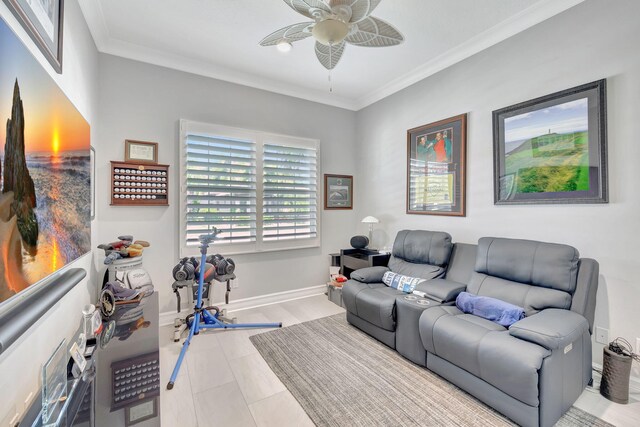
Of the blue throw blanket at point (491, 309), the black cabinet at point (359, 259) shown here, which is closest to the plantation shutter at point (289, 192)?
the black cabinet at point (359, 259)

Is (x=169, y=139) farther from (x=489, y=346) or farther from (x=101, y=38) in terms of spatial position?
(x=489, y=346)

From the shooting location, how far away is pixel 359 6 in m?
1.77

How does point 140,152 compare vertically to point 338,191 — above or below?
above

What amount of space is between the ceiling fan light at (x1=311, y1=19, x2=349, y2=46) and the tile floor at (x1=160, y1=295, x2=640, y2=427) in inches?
97.4

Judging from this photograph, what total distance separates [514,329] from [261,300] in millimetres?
2853

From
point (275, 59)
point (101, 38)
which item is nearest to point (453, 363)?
point (275, 59)

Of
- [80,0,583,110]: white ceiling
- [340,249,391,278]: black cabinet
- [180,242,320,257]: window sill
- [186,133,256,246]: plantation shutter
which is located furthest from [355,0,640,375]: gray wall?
[186,133,256,246]: plantation shutter

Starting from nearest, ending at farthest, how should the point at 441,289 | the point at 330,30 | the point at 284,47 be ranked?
1. the point at 330,30
2. the point at 441,289
3. the point at 284,47

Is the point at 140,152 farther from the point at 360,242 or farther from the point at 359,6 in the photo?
the point at 360,242

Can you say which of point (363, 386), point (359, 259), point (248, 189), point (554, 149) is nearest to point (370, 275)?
point (359, 259)

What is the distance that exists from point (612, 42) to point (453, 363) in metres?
2.62

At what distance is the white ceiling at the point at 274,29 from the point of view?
237cm

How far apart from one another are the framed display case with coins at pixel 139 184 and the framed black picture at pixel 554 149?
3492mm

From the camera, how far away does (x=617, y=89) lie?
204cm
